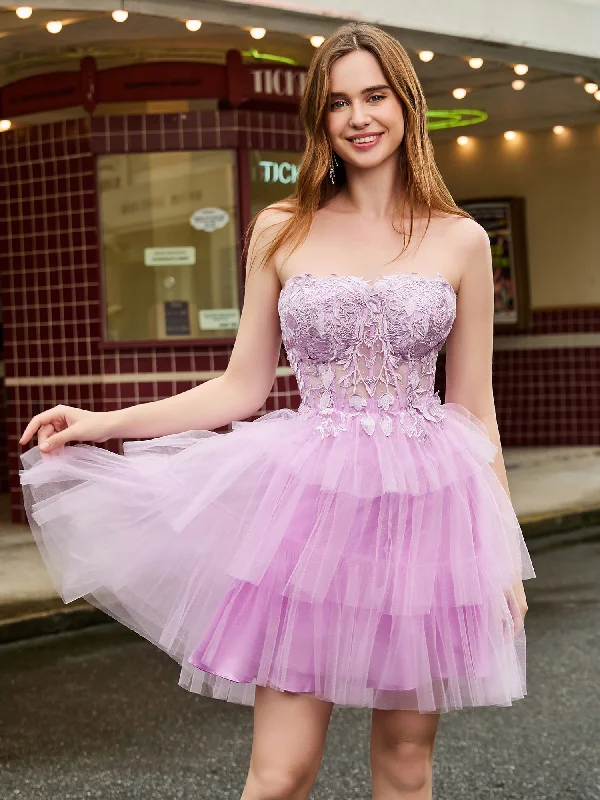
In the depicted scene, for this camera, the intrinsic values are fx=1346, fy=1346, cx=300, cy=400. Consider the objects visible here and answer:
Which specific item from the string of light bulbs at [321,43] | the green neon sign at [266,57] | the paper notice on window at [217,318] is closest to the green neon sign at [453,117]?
the string of light bulbs at [321,43]

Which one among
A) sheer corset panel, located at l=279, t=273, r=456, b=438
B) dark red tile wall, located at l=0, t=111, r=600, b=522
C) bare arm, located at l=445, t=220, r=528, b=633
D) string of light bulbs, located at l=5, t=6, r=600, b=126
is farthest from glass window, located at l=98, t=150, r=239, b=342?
sheer corset panel, located at l=279, t=273, r=456, b=438

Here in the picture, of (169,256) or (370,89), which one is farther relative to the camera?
(169,256)

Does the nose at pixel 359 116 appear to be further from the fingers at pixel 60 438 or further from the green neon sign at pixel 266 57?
the green neon sign at pixel 266 57

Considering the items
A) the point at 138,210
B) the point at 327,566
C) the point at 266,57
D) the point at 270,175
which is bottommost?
the point at 327,566

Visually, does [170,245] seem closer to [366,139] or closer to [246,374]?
[246,374]

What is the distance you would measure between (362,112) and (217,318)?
791 cm

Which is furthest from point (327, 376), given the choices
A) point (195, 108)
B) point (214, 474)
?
point (195, 108)

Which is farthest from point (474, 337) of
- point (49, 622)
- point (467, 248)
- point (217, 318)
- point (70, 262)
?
point (70, 262)

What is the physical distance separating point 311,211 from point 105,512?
909mm

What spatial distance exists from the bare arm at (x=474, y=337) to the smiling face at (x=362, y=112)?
29 cm

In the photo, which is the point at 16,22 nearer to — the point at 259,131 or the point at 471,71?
the point at 259,131

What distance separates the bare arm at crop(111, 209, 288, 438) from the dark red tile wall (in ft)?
25.0

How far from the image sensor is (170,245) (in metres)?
11.0

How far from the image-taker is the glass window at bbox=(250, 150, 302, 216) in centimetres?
1105
